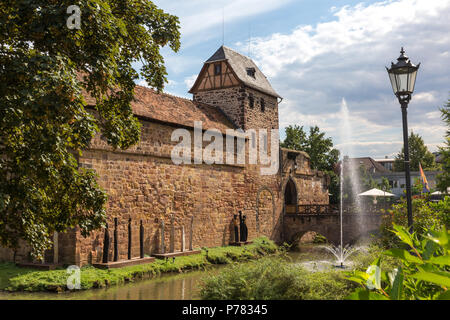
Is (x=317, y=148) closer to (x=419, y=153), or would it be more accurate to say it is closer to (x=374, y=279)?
(x=419, y=153)

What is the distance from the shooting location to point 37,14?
654 cm

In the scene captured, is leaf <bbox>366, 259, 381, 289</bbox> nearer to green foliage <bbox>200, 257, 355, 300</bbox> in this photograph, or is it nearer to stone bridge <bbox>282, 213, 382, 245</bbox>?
green foliage <bbox>200, 257, 355, 300</bbox>

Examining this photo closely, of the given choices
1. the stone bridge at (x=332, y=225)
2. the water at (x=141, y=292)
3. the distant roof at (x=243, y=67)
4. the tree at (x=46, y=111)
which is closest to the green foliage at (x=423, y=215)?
the water at (x=141, y=292)

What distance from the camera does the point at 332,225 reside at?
25.4 m

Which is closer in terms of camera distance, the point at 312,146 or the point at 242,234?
the point at 242,234

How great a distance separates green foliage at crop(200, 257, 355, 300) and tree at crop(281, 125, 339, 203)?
33643mm

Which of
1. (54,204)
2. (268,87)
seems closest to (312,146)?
(268,87)

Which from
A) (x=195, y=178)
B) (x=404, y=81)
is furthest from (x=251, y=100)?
(x=404, y=81)

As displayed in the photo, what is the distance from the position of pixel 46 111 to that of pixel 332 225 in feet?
72.7

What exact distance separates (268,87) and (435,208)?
19279mm

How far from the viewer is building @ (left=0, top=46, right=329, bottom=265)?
49.9ft

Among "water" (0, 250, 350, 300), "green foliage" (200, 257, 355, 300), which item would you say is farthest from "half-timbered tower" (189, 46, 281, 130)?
"green foliage" (200, 257, 355, 300)

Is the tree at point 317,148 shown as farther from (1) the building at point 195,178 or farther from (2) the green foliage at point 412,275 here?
(2) the green foliage at point 412,275

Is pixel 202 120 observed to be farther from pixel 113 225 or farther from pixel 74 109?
pixel 74 109
